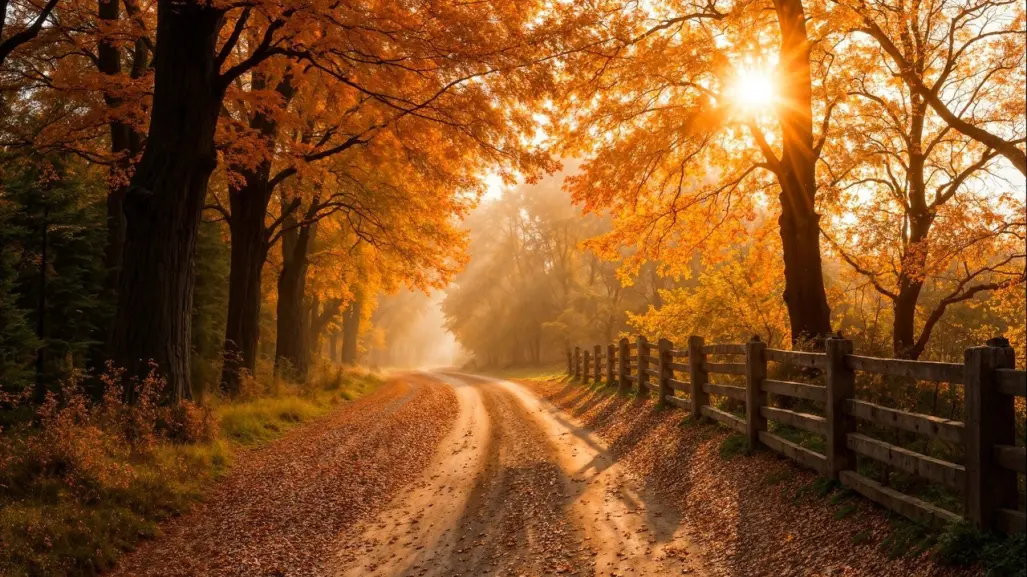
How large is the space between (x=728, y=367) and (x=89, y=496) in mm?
8396

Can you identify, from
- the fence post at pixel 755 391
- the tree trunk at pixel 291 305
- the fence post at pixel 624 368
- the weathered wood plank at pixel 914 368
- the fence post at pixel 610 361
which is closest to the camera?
the weathered wood plank at pixel 914 368

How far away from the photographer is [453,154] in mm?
10758

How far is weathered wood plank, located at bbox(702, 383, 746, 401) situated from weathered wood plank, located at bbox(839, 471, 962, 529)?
3002 mm

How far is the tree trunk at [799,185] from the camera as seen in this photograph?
10703 millimetres

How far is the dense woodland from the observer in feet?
30.3

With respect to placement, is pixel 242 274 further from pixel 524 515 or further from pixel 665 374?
pixel 524 515

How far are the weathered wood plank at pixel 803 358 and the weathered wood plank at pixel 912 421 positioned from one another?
0.59 meters

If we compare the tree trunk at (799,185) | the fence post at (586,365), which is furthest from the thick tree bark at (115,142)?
the fence post at (586,365)

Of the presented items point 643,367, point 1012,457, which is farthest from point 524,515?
point 643,367

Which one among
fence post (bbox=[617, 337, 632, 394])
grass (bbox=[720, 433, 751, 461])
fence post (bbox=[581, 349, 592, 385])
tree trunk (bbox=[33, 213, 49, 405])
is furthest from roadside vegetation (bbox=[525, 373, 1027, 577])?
tree trunk (bbox=[33, 213, 49, 405])

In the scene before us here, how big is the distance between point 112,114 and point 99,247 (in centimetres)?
681

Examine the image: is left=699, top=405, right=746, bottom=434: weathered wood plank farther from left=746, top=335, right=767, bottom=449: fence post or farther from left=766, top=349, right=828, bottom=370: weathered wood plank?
left=766, top=349, right=828, bottom=370: weathered wood plank

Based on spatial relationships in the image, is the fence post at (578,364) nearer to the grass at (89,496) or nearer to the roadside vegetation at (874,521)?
the roadside vegetation at (874,521)

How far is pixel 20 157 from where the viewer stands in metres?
12.5
